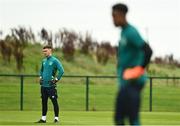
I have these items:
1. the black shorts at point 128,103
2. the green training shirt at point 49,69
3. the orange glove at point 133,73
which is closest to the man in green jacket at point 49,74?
the green training shirt at point 49,69

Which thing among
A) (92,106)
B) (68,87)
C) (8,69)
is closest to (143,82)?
(92,106)

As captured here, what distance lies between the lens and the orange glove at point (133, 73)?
33.8 ft

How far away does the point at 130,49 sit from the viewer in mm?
10688

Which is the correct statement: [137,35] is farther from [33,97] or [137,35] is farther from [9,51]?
[9,51]

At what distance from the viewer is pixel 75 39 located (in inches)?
2078

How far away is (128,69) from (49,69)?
1038cm

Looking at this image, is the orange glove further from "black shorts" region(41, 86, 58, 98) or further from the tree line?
the tree line

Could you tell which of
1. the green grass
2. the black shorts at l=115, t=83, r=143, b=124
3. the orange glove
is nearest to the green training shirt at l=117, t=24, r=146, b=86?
the orange glove

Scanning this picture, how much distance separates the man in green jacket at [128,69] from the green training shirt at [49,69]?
983cm

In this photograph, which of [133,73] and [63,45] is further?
[63,45]

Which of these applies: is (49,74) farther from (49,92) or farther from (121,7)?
(121,7)

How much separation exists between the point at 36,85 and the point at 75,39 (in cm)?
1161

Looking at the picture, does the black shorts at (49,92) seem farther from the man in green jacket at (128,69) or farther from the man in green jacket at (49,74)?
the man in green jacket at (128,69)

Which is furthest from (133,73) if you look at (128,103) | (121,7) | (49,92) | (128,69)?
(49,92)
